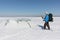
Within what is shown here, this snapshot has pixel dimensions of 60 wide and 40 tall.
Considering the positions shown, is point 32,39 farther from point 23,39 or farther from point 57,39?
point 57,39

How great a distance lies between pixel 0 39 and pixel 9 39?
Result: 20.3 inches

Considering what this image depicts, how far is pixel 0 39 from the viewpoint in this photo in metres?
8.20

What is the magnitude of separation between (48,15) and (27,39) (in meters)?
5.53

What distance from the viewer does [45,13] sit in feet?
44.5

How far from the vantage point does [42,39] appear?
858cm

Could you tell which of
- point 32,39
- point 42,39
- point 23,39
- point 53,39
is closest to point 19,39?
point 23,39

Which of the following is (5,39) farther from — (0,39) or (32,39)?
(32,39)

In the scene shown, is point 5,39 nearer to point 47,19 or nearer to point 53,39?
point 53,39

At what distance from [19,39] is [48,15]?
5723mm

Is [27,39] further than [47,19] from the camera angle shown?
No

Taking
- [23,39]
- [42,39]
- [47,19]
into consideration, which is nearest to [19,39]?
[23,39]

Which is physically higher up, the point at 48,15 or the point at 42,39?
the point at 48,15

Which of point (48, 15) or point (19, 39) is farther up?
point (48, 15)

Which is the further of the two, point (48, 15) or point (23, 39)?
point (48, 15)
